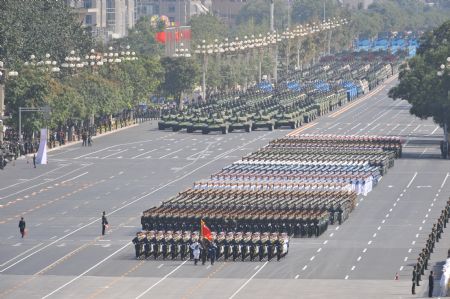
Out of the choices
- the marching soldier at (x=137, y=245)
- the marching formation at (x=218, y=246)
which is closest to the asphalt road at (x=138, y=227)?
the marching soldier at (x=137, y=245)

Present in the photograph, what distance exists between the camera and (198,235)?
113188 millimetres

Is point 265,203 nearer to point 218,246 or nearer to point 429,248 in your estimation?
point 218,246

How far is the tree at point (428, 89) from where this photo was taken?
585 ft

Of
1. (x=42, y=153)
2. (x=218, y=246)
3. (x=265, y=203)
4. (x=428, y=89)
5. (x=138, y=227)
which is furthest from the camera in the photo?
(x=428, y=89)

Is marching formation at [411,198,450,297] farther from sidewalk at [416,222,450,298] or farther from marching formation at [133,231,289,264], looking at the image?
marching formation at [133,231,289,264]

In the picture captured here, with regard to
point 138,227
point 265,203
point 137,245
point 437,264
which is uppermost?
point 265,203

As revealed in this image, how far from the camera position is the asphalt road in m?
103

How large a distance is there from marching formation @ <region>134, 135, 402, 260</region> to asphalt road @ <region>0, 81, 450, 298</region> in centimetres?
130

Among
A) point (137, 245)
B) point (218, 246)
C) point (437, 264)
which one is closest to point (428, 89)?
point (218, 246)

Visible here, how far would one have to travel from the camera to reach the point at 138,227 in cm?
12594

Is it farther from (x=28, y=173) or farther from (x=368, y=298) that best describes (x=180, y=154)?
(x=368, y=298)

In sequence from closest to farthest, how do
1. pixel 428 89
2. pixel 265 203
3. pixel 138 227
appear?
1. pixel 138 227
2. pixel 265 203
3. pixel 428 89

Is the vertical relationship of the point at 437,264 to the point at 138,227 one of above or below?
above

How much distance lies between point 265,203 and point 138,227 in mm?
8875
